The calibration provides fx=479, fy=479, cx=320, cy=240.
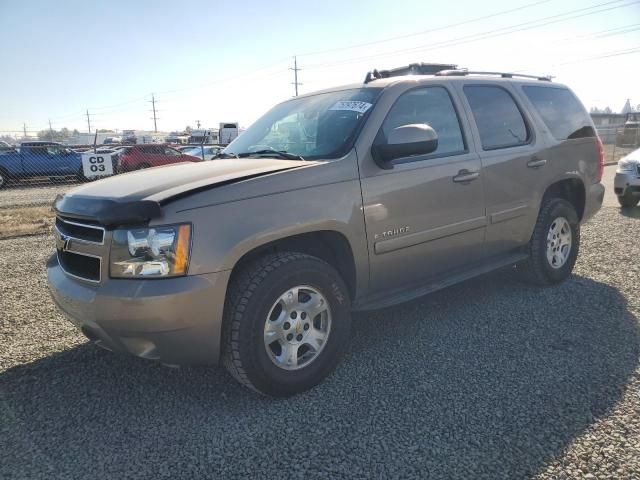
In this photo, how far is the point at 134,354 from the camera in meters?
2.50

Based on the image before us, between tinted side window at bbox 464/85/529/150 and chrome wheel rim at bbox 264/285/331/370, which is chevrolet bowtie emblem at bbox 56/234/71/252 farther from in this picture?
tinted side window at bbox 464/85/529/150

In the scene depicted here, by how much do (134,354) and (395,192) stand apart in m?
1.84

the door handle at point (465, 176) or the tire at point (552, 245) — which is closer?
the door handle at point (465, 176)

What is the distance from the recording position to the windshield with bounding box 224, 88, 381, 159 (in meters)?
3.16

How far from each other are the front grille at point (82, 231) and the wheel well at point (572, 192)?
13.2 ft

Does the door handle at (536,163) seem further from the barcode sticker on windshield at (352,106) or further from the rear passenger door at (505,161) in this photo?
the barcode sticker on windshield at (352,106)

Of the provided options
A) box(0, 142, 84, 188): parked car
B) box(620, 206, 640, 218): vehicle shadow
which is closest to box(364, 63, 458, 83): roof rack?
box(620, 206, 640, 218): vehicle shadow

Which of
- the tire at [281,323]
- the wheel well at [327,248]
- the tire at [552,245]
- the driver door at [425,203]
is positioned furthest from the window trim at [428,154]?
the tire at [552,245]

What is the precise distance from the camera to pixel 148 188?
8.63 feet

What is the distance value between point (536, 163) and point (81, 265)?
144 inches

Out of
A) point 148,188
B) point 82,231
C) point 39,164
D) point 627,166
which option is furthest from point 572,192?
point 39,164

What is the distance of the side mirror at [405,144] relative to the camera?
2.99 metres

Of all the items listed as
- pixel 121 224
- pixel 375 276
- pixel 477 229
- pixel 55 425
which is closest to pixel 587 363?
pixel 477 229

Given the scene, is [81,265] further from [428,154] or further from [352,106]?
[428,154]
